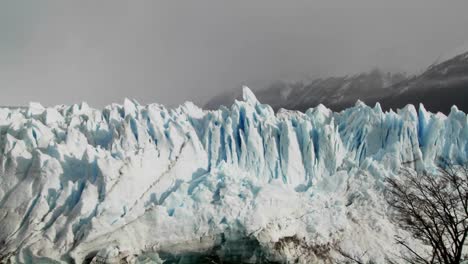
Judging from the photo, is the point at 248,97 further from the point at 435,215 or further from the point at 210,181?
the point at 435,215

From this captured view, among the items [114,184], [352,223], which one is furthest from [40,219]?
[352,223]

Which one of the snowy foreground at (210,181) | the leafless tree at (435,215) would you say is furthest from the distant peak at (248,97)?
the leafless tree at (435,215)

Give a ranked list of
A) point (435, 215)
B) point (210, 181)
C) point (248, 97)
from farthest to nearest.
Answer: point (248, 97) → point (210, 181) → point (435, 215)

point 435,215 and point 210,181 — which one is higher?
point 210,181

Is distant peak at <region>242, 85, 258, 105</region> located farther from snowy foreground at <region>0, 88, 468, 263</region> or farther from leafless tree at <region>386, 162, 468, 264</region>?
leafless tree at <region>386, 162, 468, 264</region>

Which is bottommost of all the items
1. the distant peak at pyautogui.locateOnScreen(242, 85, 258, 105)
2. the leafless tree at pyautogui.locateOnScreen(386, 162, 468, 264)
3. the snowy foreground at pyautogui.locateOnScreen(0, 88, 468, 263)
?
the leafless tree at pyautogui.locateOnScreen(386, 162, 468, 264)

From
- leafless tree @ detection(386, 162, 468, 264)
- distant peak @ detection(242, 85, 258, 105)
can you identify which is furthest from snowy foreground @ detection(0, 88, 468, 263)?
leafless tree @ detection(386, 162, 468, 264)

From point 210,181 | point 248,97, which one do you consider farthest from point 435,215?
point 248,97

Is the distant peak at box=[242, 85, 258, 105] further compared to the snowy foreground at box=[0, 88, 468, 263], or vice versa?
the distant peak at box=[242, 85, 258, 105]
